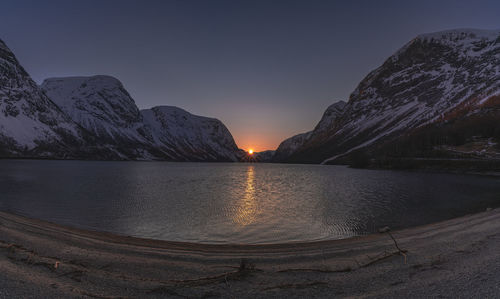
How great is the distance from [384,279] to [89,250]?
12.9 meters

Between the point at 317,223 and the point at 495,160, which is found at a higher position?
the point at 495,160

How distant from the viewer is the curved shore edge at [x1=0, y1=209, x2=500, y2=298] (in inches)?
296

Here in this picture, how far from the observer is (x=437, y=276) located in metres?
8.44

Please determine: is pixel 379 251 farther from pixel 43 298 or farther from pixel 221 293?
pixel 43 298

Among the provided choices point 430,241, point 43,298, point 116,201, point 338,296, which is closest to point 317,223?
point 430,241

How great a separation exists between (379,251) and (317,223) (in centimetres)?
1136

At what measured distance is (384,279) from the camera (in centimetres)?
845

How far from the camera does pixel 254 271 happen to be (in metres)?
9.67

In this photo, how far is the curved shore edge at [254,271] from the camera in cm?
752

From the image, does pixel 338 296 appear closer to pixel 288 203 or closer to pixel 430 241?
pixel 430 241

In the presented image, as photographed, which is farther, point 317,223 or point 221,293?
point 317,223

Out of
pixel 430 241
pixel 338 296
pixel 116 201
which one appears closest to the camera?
pixel 338 296

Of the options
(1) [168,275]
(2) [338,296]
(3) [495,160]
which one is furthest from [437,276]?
(3) [495,160]

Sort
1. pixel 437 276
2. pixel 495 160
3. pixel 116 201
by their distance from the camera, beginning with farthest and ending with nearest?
pixel 495 160, pixel 116 201, pixel 437 276
